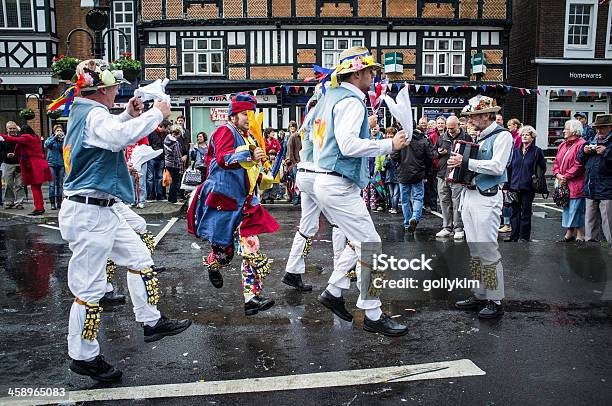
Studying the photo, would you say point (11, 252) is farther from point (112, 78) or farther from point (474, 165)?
point (474, 165)

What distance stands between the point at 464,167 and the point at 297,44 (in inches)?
881

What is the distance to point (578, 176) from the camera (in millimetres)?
9586

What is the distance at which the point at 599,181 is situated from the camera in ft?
29.2

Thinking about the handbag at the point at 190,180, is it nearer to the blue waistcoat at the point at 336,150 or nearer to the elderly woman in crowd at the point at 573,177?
the elderly woman in crowd at the point at 573,177

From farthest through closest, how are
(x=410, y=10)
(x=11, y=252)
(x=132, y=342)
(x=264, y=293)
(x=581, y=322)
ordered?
1. (x=410, y=10)
2. (x=11, y=252)
3. (x=264, y=293)
4. (x=581, y=322)
5. (x=132, y=342)

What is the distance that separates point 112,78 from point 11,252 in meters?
5.82

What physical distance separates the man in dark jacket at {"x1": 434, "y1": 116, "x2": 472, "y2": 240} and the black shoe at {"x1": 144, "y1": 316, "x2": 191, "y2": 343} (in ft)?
21.6

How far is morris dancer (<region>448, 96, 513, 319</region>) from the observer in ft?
18.7

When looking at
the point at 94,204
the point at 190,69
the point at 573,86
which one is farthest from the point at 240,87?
the point at 94,204

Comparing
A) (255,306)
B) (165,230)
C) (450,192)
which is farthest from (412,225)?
(255,306)

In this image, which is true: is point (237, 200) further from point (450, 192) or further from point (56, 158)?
point (56, 158)

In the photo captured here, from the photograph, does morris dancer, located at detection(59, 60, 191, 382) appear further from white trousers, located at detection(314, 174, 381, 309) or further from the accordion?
the accordion

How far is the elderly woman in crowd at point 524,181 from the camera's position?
994 cm

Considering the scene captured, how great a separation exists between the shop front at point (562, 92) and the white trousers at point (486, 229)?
2325cm
